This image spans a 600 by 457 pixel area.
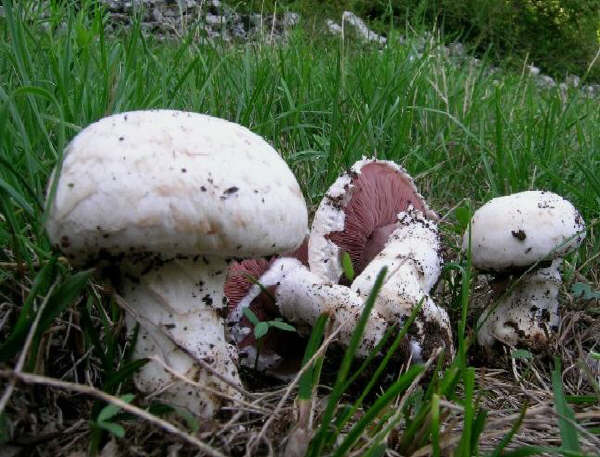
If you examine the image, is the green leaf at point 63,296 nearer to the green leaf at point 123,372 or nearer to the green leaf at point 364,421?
the green leaf at point 123,372

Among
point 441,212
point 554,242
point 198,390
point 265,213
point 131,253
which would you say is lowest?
point 441,212

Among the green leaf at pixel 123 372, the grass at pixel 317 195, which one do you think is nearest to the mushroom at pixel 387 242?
the grass at pixel 317 195

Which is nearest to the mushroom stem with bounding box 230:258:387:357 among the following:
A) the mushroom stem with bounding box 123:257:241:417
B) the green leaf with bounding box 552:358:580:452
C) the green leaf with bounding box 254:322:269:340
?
the green leaf with bounding box 254:322:269:340

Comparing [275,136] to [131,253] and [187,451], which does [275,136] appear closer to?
[131,253]

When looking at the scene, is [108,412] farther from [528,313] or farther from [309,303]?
[528,313]

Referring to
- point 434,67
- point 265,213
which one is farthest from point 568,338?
point 434,67

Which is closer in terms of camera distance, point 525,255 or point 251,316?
point 251,316

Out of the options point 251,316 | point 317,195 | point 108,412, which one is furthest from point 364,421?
point 317,195
